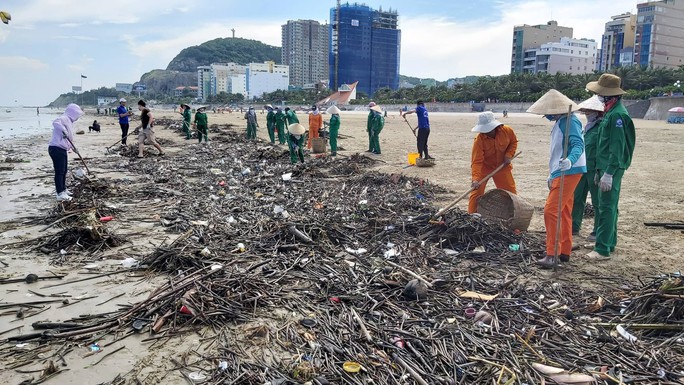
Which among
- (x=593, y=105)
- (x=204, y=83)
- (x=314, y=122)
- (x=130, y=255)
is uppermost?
(x=204, y=83)

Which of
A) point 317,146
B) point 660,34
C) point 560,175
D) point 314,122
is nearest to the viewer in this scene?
point 560,175

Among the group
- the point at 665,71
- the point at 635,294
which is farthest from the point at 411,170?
the point at 665,71

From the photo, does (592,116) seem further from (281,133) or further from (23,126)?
(23,126)

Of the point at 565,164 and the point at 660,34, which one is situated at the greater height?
the point at 660,34

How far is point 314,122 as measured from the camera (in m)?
17.1

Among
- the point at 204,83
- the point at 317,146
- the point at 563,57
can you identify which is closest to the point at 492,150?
the point at 317,146

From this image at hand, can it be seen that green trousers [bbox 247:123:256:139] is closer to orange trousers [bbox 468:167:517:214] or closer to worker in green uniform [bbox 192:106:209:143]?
worker in green uniform [bbox 192:106:209:143]

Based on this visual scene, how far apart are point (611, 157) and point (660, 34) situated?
106 m

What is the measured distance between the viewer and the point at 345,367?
300 centimetres

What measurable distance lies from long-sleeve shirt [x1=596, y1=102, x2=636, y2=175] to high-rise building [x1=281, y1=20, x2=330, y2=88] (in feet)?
557

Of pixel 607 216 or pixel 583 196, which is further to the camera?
pixel 583 196

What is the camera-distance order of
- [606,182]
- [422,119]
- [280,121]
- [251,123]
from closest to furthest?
[606,182]
[422,119]
[280,121]
[251,123]

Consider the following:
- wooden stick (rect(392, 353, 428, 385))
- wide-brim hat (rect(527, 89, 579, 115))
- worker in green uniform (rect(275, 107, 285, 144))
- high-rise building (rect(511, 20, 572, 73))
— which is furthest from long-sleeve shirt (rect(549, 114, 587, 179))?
high-rise building (rect(511, 20, 572, 73))

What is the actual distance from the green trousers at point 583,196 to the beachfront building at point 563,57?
89675 mm
